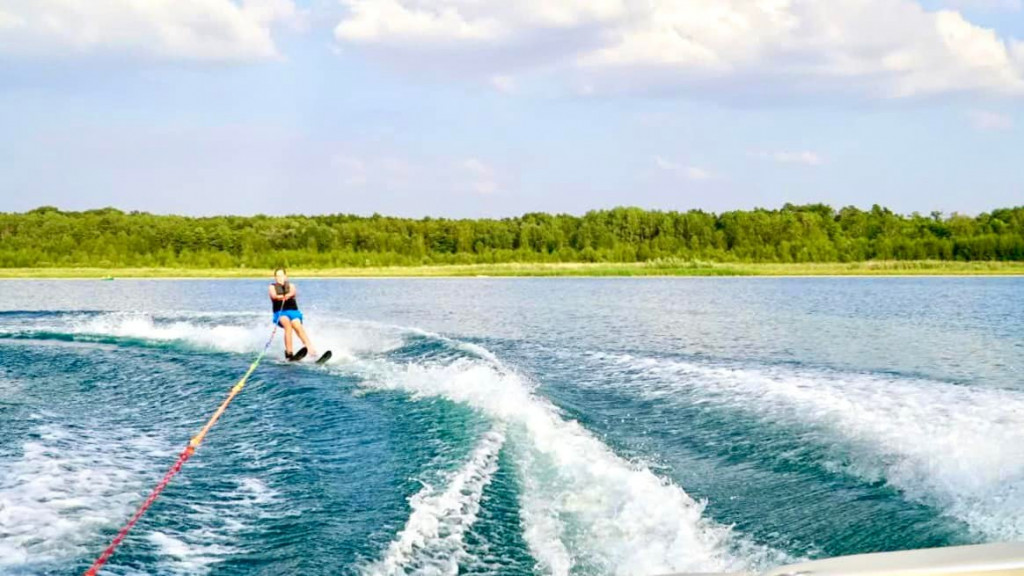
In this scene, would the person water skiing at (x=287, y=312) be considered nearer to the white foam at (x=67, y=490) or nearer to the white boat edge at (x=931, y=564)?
the white foam at (x=67, y=490)

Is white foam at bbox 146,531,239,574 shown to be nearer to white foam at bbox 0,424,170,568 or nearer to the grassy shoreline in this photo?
white foam at bbox 0,424,170,568

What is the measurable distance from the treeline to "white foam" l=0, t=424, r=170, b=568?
58643 millimetres

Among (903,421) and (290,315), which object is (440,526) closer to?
(903,421)

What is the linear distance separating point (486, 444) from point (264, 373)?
234 inches

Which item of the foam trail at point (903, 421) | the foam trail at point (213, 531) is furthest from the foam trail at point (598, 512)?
the foam trail at point (213, 531)

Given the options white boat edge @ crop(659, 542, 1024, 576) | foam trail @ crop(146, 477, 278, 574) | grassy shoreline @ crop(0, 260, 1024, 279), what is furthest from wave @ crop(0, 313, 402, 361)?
grassy shoreline @ crop(0, 260, 1024, 279)

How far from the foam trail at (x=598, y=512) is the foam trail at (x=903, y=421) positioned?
1598mm

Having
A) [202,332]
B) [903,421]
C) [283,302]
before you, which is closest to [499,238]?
[202,332]

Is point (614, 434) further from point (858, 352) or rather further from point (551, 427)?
point (858, 352)

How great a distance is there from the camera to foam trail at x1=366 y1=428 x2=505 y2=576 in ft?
14.2

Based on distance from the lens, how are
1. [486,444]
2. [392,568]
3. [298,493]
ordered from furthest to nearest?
[486,444], [298,493], [392,568]

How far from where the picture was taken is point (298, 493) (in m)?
5.71

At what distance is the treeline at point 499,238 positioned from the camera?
65.2 meters

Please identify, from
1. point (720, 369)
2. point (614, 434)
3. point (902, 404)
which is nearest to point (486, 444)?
point (614, 434)
